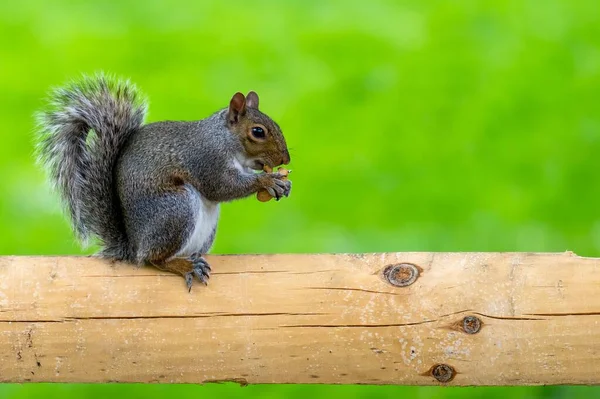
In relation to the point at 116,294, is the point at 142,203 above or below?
above

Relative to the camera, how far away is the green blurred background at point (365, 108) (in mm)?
3197

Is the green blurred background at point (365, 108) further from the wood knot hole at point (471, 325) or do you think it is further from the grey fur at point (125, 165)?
the wood knot hole at point (471, 325)

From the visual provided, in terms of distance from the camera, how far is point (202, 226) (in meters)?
2.12

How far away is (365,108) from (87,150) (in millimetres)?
1849

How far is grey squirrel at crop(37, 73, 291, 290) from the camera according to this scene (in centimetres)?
204

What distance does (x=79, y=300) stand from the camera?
1823 mm

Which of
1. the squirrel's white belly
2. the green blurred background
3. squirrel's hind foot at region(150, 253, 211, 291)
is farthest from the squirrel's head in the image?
the green blurred background

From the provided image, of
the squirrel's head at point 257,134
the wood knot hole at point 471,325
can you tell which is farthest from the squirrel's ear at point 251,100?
the wood knot hole at point 471,325

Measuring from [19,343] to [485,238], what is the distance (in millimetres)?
1741

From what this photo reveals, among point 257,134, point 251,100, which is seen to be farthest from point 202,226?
point 251,100

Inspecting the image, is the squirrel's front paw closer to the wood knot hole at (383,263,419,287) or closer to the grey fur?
the grey fur

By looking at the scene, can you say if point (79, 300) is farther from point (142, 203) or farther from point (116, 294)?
point (142, 203)

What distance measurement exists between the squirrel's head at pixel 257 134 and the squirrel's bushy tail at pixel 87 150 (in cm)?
23

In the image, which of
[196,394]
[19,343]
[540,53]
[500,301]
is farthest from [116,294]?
[540,53]
